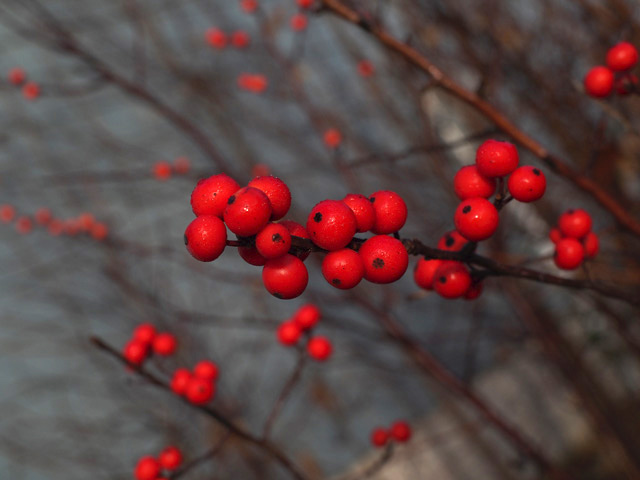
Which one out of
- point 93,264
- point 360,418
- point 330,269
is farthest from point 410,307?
point 330,269

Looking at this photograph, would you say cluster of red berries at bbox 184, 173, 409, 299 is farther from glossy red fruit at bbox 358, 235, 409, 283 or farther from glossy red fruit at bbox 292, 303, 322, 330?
glossy red fruit at bbox 292, 303, 322, 330

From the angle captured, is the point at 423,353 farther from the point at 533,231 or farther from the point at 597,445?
the point at 597,445

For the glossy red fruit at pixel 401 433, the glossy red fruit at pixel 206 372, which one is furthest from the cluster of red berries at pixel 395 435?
the glossy red fruit at pixel 206 372

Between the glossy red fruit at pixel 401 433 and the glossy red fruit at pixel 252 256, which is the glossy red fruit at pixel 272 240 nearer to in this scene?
the glossy red fruit at pixel 252 256

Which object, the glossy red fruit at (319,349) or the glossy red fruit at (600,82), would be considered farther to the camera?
the glossy red fruit at (319,349)

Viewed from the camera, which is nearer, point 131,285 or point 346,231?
point 346,231

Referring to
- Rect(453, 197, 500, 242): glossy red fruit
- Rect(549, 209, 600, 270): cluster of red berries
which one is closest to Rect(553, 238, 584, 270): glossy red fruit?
Rect(549, 209, 600, 270): cluster of red berries
